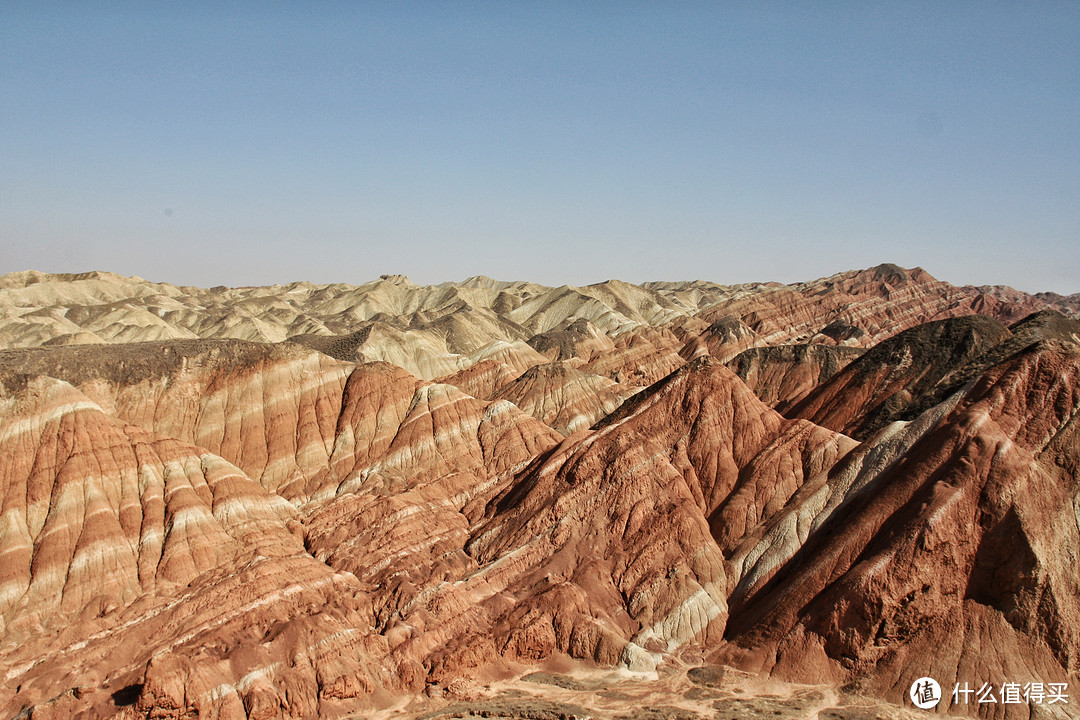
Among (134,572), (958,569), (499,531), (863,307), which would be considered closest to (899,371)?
(958,569)

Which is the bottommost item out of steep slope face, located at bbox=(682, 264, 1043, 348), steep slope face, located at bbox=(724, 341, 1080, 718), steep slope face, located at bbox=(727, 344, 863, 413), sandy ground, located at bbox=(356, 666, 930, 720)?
sandy ground, located at bbox=(356, 666, 930, 720)

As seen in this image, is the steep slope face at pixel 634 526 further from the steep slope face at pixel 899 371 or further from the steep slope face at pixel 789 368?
the steep slope face at pixel 789 368

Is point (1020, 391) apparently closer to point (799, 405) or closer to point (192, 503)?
point (799, 405)

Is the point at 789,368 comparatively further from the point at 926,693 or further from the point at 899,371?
the point at 926,693

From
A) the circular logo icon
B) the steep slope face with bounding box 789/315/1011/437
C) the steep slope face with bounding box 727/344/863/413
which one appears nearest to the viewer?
the circular logo icon

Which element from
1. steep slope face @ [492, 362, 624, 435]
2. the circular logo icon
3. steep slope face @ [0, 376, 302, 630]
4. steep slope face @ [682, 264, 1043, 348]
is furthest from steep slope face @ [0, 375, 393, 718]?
steep slope face @ [682, 264, 1043, 348]

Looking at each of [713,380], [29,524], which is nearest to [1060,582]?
[713,380]

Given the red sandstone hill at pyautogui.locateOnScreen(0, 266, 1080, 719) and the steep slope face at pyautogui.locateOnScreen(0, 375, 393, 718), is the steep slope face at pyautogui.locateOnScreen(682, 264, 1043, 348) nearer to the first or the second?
the red sandstone hill at pyautogui.locateOnScreen(0, 266, 1080, 719)
